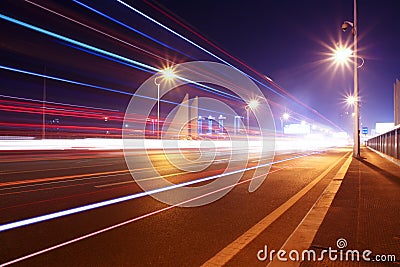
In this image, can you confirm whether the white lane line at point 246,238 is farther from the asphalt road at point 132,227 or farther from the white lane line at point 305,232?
the white lane line at point 305,232

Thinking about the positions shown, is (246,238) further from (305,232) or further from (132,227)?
(132,227)

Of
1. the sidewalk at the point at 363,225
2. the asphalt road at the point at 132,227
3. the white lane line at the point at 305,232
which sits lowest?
the asphalt road at the point at 132,227

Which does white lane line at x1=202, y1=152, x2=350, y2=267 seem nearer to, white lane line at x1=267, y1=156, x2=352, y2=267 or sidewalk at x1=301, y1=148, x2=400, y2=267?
white lane line at x1=267, y1=156, x2=352, y2=267

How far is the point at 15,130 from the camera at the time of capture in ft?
73.3

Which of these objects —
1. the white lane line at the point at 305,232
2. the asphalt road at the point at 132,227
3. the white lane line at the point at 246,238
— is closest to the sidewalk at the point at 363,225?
the white lane line at the point at 305,232

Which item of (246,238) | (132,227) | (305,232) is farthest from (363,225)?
(132,227)

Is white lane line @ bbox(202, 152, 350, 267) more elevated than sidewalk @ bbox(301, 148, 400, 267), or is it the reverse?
sidewalk @ bbox(301, 148, 400, 267)

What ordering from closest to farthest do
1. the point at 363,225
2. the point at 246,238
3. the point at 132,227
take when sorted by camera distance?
the point at 246,238
the point at 363,225
the point at 132,227

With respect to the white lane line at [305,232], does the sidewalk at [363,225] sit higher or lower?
higher

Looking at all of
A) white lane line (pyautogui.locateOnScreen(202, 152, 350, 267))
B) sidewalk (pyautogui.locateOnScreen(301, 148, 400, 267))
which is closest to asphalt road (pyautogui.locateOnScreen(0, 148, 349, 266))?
white lane line (pyautogui.locateOnScreen(202, 152, 350, 267))

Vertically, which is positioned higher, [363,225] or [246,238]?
[363,225]

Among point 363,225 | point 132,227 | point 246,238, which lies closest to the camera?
point 246,238

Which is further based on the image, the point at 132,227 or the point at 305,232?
the point at 132,227

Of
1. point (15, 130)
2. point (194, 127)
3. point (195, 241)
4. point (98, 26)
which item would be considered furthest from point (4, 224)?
point (194, 127)
